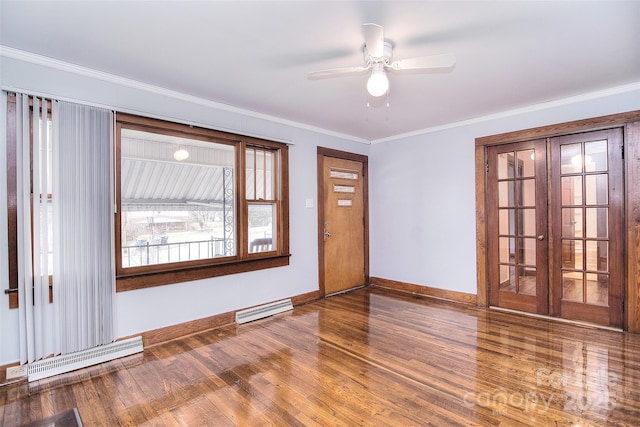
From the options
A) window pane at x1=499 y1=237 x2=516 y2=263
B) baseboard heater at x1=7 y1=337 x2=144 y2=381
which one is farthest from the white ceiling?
baseboard heater at x1=7 y1=337 x2=144 y2=381

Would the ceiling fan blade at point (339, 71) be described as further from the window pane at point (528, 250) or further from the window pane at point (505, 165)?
the window pane at point (528, 250)

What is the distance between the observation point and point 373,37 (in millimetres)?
1882

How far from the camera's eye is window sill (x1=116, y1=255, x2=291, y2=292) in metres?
2.92

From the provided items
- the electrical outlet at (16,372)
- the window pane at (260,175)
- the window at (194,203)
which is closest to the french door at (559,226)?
the window at (194,203)

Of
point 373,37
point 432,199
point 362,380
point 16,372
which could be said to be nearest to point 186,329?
point 16,372

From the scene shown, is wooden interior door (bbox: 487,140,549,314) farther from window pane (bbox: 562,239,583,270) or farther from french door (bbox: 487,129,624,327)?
window pane (bbox: 562,239,583,270)

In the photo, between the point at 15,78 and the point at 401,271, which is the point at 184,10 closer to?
the point at 15,78

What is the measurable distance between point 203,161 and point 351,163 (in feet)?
7.97

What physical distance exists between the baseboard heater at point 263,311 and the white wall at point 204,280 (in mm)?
88

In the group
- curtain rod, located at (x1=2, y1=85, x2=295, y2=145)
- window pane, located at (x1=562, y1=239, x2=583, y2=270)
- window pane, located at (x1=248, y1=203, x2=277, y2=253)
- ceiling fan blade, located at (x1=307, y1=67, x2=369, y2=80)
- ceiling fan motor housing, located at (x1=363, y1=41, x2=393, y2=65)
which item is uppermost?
ceiling fan motor housing, located at (x1=363, y1=41, x2=393, y2=65)

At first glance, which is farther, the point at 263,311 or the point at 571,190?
the point at 263,311

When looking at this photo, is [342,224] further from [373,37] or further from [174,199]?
[373,37]

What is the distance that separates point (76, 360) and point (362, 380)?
2322 mm

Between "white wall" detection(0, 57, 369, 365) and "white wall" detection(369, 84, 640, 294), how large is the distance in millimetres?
866
